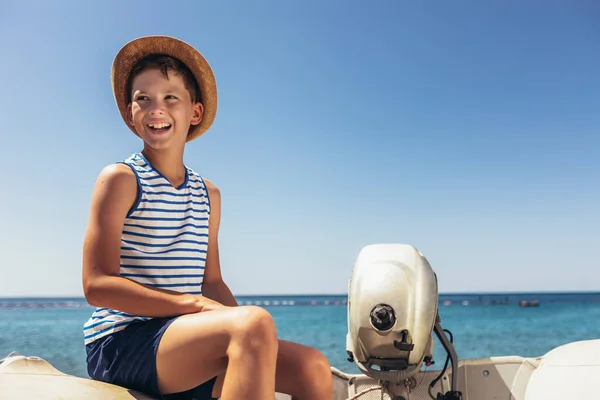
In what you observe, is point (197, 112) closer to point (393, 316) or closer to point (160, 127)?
point (160, 127)

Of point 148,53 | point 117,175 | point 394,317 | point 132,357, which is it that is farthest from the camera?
point 394,317

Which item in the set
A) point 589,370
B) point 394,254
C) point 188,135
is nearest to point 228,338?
point 188,135

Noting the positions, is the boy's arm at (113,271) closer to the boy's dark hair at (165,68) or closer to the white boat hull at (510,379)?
the boy's dark hair at (165,68)

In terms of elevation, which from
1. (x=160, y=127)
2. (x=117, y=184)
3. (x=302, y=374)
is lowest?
(x=302, y=374)

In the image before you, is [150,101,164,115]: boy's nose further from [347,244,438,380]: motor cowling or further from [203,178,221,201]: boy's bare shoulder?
[347,244,438,380]: motor cowling

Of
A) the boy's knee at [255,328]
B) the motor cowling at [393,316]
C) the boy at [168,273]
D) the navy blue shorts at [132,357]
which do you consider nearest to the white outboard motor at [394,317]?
the motor cowling at [393,316]

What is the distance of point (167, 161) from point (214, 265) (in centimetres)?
46

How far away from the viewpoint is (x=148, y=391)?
5.10ft

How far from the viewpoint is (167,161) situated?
1896 mm

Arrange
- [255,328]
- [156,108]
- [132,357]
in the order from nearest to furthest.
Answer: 1. [255,328]
2. [132,357]
3. [156,108]

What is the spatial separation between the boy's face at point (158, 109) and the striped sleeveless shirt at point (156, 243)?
Answer: 0.32ft

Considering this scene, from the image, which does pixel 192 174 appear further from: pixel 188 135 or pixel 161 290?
pixel 161 290

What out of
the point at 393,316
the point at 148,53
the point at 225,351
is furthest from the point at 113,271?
the point at 393,316

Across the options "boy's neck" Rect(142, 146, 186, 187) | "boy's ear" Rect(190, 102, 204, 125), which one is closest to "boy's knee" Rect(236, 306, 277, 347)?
"boy's neck" Rect(142, 146, 186, 187)
